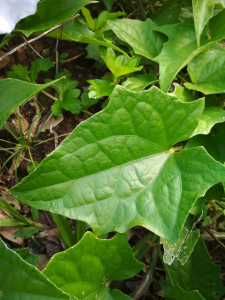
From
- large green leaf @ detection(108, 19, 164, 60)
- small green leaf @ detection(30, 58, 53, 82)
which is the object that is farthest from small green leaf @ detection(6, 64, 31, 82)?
large green leaf @ detection(108, 19, 164, 60)

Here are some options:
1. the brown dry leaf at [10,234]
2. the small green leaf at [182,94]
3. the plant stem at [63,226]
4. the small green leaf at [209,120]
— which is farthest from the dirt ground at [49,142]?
the small green leaf at [209,120]

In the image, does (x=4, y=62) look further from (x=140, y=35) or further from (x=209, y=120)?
(x=209, y=120)

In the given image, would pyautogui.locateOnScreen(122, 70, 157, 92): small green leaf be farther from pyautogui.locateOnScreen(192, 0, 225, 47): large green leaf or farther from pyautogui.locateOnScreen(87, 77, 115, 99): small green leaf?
pyautogui.locateOnScreen(192, 0, 225, 47): large green leaf

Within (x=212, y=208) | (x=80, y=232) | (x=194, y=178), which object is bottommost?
(x=212, y=208)

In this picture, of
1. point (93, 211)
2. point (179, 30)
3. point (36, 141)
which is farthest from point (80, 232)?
point (179, 30)

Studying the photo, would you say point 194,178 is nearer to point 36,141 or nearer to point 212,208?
point 212,208
